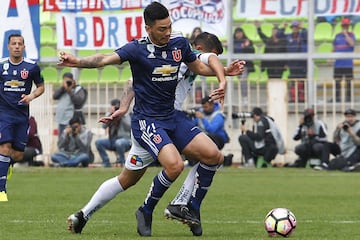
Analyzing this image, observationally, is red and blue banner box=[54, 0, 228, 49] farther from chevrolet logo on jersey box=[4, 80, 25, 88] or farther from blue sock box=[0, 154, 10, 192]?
blue sock box=[0, 154, 10, 192]

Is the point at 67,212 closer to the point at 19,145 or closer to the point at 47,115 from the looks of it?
the point at 19,145

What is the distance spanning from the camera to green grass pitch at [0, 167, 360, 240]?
10.6 m

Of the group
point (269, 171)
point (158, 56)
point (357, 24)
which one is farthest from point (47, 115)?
point (158, 56)

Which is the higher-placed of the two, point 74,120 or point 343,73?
point 343,73

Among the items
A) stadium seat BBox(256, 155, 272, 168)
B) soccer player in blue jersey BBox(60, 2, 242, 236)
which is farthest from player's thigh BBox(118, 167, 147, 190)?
stadium seat BBox(256, 155, 272, 168)

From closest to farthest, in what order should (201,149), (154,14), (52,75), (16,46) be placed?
(154,14), (201,149), (16,46), (52,75)

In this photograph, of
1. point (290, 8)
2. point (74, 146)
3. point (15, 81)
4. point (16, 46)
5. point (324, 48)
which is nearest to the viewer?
point (16, 46)

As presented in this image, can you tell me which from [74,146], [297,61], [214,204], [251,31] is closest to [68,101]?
[74,146]

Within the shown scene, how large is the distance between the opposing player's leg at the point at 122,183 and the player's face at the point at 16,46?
511 centimetres

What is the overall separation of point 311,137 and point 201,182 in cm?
1391

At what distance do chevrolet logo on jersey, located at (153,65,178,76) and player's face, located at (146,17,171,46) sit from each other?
9.3 inches

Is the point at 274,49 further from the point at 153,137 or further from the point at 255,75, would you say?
the point at 153,137

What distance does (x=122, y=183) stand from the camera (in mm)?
10414

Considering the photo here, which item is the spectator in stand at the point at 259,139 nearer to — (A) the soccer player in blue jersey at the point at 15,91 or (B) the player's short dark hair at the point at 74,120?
(B) the player's short dark hair at the point at 74,120
